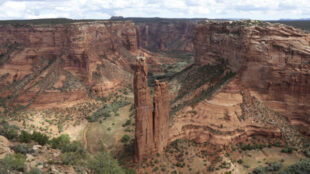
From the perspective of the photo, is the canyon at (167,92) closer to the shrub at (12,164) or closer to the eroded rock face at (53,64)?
the eroded rock face at (53,64)

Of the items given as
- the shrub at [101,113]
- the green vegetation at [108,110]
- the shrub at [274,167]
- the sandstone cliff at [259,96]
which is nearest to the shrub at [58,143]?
the sandstone cliff at [259,96]

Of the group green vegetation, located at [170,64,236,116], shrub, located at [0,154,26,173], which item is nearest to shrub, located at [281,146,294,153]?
green vegetation, located at [170,64,236,116]

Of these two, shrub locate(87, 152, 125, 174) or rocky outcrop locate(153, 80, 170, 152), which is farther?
rocky outcrop locate(153, 80, 170, 152)

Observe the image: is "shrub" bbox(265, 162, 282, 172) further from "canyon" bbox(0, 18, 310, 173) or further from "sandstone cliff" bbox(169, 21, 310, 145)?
"sandstone cliff" bbox(169, 21, 310, 145)

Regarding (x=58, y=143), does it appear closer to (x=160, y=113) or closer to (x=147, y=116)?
(x=147, y=116)

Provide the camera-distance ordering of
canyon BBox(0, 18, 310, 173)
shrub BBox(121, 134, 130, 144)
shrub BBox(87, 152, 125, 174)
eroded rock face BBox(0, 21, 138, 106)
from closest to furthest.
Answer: shrub BBox(87, 152, 125, 174) → canyon BBox(0, 18, 310, 173) → shrub BBox(121, 134, 130, 144) → eroded rock face BBox(0, 21, 138, 106)

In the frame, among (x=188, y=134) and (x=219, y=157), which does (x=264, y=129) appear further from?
(x=188, y=134)

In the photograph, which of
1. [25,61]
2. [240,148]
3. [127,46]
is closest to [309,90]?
[240,148]

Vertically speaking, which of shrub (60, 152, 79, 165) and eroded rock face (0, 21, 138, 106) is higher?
eroded rock face (0, 21, 138, 106)
